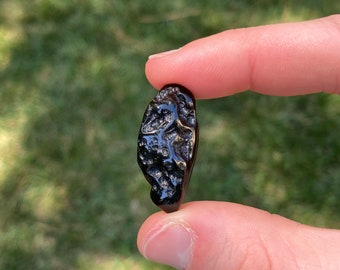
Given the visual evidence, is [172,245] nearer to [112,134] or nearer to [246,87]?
[246,87]

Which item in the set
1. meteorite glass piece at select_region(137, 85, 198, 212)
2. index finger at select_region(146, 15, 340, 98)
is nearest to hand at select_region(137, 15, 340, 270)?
index finger at select_region(146, 15, 340, 98)

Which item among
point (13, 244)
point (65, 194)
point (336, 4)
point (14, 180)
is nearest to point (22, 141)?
point (14, 180)

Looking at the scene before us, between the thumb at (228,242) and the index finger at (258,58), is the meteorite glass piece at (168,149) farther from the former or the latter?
the index finger at (258,58)

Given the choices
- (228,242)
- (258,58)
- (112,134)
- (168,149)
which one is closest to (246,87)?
(258,58)

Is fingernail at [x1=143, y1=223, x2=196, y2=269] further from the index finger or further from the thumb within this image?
the index finger

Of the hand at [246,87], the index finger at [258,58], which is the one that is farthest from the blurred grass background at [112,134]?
the index finger at [258,58]

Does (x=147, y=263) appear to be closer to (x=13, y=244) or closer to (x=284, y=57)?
(x=13, y=244)

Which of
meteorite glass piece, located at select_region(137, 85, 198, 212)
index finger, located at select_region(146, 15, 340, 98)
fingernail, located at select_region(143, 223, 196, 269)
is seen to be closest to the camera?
fingernail, located at select_region(143, 223, 196, 269)
